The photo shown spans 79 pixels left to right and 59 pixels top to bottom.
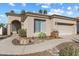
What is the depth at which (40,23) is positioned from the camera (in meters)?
4.86

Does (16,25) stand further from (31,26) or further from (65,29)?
(65,29)

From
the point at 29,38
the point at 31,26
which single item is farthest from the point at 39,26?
the point at 29,38

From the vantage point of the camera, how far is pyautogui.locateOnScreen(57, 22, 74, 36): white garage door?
15.9 ft

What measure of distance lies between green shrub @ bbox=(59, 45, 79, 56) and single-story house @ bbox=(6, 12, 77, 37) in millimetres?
377

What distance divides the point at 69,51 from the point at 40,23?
0.93m

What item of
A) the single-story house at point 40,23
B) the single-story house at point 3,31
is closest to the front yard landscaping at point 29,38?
the single-story house at point 40,23

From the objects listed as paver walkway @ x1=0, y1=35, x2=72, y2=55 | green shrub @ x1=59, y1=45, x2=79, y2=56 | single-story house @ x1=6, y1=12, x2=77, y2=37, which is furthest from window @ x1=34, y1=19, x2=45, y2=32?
green shrub @ x1=59, y1=45, x2=79, y2=56

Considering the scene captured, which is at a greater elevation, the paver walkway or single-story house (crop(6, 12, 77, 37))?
single-story house (crop(6, 12, 77, 37))

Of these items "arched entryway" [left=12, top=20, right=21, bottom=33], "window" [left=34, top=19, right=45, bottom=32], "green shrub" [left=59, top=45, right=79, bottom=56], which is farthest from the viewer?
"window" [left=34, top=19, right=45, bottom=32]

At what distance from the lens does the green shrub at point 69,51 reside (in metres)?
4.61

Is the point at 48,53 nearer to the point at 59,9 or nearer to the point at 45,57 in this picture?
the point at 45,57

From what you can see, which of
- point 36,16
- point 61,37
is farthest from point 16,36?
point 61,37

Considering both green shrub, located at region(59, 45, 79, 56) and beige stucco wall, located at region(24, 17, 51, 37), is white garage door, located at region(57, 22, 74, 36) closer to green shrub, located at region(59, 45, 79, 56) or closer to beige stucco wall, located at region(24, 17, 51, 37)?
beige stucco wall, located at region(24, 17, 51, 37)

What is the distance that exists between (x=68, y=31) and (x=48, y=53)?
724 mm
